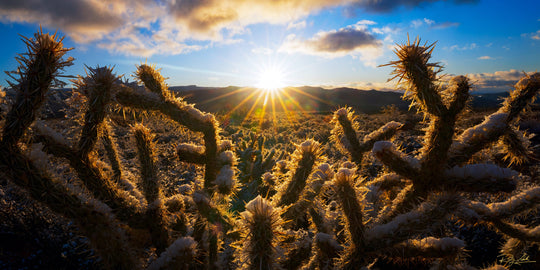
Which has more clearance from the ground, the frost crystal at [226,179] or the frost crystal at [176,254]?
the frost crystal at [226,179]

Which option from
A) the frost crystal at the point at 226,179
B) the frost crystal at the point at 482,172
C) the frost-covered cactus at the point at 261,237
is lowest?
the frost-covered cactus at the point at 261,237

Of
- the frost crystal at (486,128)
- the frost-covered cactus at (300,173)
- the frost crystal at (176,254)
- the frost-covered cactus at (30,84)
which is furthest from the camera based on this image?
the frost-covered cactus at (300,173)

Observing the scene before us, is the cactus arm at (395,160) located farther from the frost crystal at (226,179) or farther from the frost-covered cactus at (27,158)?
the frost-covered cactus at (27,158)

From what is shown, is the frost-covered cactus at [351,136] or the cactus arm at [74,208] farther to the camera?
the frost-covered cactus at [351,136]

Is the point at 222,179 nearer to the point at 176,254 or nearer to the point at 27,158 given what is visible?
the point at 176,254

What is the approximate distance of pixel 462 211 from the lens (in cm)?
171

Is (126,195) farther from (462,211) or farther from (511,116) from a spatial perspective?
(511,116)

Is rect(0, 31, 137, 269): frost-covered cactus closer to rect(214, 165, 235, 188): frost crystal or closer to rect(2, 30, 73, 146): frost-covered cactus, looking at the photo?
rect(2, 30, 73, 146): frost-covered cactus

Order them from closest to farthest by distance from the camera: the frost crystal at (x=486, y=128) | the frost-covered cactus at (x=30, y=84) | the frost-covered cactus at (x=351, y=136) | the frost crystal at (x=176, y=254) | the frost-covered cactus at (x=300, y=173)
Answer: the frost-covered cactus at (x=30, y=84), the frost crystal at (x=176, y=254), the frost crystal at (x=486, y=128), the frost-covered cactus at (x=300, y=173), the frost-covered cactus at (x=351, y=136)

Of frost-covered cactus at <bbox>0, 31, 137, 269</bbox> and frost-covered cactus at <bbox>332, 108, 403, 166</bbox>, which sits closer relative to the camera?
frost-covered cactus at <bbox>0, 31, 137, 269</bbox>

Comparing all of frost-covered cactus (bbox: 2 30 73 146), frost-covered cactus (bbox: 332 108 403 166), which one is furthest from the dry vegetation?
frost-covered cactus (bbox: 332 108 403 166)

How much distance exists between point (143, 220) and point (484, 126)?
262cm

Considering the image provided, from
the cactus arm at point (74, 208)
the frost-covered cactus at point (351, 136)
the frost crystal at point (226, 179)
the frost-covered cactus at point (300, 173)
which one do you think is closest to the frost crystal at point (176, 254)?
the cactus arm at point (74, 208)

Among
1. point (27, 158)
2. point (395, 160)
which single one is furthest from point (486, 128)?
point (27, 158)
